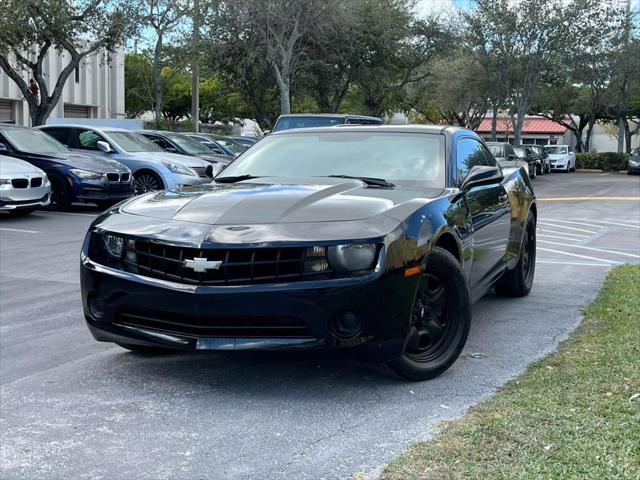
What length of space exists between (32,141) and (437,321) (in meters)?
12.0

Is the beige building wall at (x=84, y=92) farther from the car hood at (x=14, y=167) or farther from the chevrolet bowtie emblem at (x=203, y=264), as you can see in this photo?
the chevrolet bowtie emblem at (x=203, y=264)

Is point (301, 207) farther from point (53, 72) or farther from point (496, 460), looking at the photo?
point (53, 72)

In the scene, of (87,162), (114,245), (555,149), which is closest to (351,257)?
(114,245)

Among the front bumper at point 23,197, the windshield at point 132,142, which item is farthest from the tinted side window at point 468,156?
the windshield at point 132,142

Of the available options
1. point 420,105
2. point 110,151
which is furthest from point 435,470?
point 420,105

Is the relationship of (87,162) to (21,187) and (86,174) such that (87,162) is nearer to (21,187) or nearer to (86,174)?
(86,174)

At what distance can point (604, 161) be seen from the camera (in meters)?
45.2

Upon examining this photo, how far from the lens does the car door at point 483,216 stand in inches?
219

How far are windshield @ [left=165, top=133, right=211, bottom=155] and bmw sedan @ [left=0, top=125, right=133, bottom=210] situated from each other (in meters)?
3.72

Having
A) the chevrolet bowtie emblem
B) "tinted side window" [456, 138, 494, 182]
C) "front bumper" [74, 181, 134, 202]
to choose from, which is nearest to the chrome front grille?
the chevrolet bowtie emblem

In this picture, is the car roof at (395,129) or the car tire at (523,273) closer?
the car roof at (395,129)

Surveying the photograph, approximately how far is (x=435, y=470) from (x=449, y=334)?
1605 mm

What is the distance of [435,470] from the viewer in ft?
10.8

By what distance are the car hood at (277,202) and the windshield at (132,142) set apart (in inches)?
440
